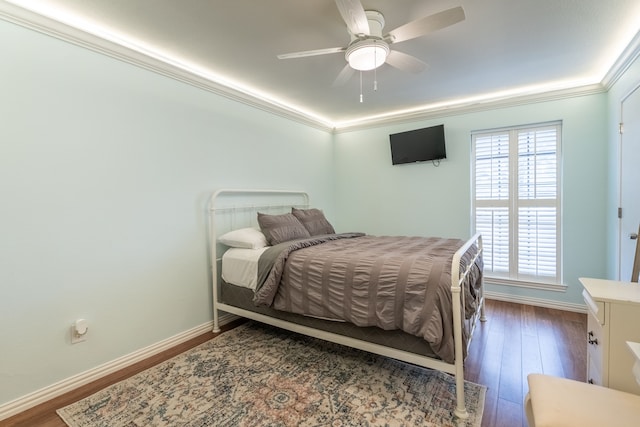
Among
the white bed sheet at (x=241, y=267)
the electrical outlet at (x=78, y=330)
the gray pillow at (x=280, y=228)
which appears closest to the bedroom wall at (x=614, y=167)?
the gray pillow at (x=280, y=228)

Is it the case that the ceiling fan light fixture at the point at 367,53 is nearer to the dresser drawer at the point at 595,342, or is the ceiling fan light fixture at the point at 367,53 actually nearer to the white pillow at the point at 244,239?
the white pillow at the point at 244,239

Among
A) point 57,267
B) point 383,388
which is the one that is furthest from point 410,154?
point 57,267

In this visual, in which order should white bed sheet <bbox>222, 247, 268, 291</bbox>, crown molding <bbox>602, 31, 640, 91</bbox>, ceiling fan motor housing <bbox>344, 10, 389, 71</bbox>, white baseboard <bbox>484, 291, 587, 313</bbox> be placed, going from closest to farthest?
1. ceiling fan motor housing <bbox>344, 10, 389, 71</bbox>
2. crown molding <bbox>602, 31, 640, 91</bbox>
3. white bed sheet <bbox>222, 247, 268, 291</bbox>
4. white baseboard <bbox>484, 291, 587, 313</bbox>

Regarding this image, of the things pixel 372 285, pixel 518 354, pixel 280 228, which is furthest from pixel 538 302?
pixel 280 228

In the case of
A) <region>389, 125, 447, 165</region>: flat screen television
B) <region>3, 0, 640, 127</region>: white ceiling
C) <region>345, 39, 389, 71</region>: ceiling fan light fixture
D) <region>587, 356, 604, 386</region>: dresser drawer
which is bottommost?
<region>587, 356, 604, 386</region>: dresser drawer

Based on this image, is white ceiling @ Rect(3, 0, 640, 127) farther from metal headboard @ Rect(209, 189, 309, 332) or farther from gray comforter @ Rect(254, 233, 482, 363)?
gray comforter @ Rect(254, 233, 482, 363)

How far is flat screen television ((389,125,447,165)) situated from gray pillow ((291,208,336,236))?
4.68 feet

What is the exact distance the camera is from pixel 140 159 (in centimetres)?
240

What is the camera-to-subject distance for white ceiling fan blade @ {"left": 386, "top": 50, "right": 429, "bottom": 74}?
2.10 m

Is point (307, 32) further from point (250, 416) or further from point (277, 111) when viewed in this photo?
point (250, 416)

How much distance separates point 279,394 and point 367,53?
89.6 inches

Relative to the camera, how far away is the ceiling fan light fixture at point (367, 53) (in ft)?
6.29

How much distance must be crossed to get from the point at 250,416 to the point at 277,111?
3.15 meters

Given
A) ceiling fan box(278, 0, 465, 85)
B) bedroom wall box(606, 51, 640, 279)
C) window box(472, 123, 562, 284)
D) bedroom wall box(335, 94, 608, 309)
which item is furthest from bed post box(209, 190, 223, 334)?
bedroom wall box(606, 51, 640, 279)
